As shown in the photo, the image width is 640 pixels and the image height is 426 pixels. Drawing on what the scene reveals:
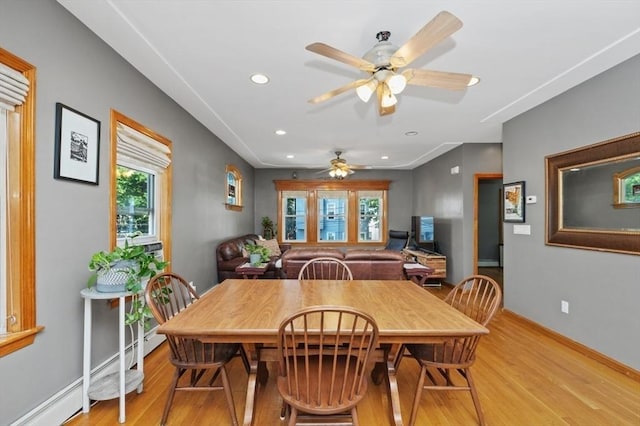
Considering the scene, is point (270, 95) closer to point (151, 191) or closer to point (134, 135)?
point (134, 135)

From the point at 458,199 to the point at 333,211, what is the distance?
3333mm

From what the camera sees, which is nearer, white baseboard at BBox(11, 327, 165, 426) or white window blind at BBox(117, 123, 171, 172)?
white baseboard at BBox(11, 327, 165, 426)

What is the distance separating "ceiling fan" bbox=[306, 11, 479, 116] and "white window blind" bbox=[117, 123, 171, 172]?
1.77 m

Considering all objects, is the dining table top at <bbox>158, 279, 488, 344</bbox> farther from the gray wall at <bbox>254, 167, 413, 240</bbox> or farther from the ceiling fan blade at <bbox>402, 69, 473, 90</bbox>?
the gray wall at <bbox>254, 167, 413, 240</bbox>

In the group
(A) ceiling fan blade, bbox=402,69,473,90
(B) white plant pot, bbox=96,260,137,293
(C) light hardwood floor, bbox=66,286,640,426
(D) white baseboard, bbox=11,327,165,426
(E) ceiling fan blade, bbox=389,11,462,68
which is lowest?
(C) light hardwood floor, bbox=66,286,640,426

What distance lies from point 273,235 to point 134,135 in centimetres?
518

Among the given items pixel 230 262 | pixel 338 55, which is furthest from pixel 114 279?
pixel 230 262

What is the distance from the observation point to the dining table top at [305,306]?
1.48 meters

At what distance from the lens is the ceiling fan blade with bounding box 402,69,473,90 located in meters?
1.94

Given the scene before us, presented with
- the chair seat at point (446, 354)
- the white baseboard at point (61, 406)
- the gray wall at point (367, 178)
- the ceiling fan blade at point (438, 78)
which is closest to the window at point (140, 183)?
the white baseboard at point (61, 406)

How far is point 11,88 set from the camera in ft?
4.97

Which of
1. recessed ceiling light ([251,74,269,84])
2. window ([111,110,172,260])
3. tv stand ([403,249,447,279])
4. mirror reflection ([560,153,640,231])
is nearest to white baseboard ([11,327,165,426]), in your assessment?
window ([111,110,172,260])

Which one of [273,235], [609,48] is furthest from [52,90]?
[273,235]

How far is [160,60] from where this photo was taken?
96.4 inches
